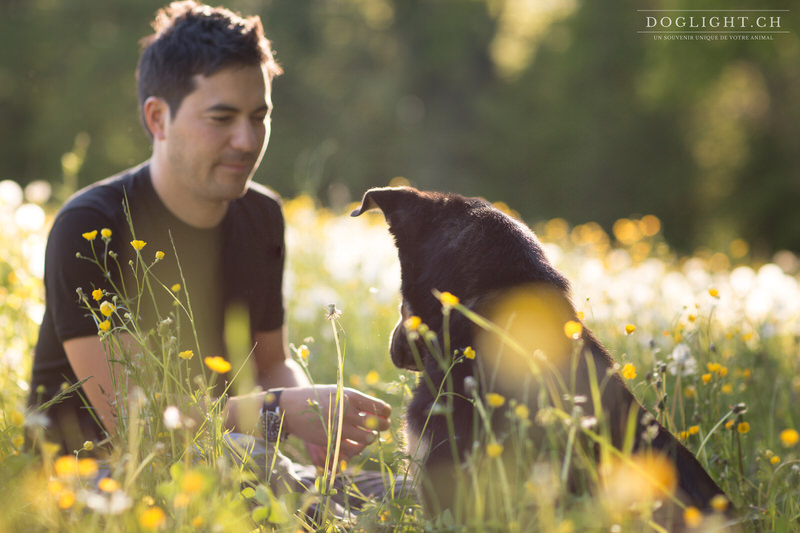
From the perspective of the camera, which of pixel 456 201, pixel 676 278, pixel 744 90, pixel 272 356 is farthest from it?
pixel 744 90

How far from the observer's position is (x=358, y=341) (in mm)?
4766

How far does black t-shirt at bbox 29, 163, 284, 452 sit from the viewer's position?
3.12 meters

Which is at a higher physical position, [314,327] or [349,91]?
[349,91]

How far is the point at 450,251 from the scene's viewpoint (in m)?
2.55

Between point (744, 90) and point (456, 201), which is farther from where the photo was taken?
point (744, 90)

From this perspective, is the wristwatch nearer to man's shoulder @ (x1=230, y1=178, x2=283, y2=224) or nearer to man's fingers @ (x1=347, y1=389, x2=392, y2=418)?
man's fingers @ (x1=347, y1=389, x2=392, y2=418)

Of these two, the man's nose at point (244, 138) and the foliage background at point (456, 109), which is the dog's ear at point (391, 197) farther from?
the foliage background at point (456, 109)

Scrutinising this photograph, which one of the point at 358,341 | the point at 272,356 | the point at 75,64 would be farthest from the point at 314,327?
the point at 75,64

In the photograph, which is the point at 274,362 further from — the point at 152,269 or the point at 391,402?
the point at 152,269

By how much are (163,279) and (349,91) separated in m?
25.6

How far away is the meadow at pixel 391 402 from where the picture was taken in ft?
6.05

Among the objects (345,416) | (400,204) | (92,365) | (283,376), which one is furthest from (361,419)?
(283,376)

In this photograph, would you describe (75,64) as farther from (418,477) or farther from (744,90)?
(418,477)

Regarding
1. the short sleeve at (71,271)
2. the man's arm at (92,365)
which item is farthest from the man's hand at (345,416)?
the short sleeve at (71,271)
